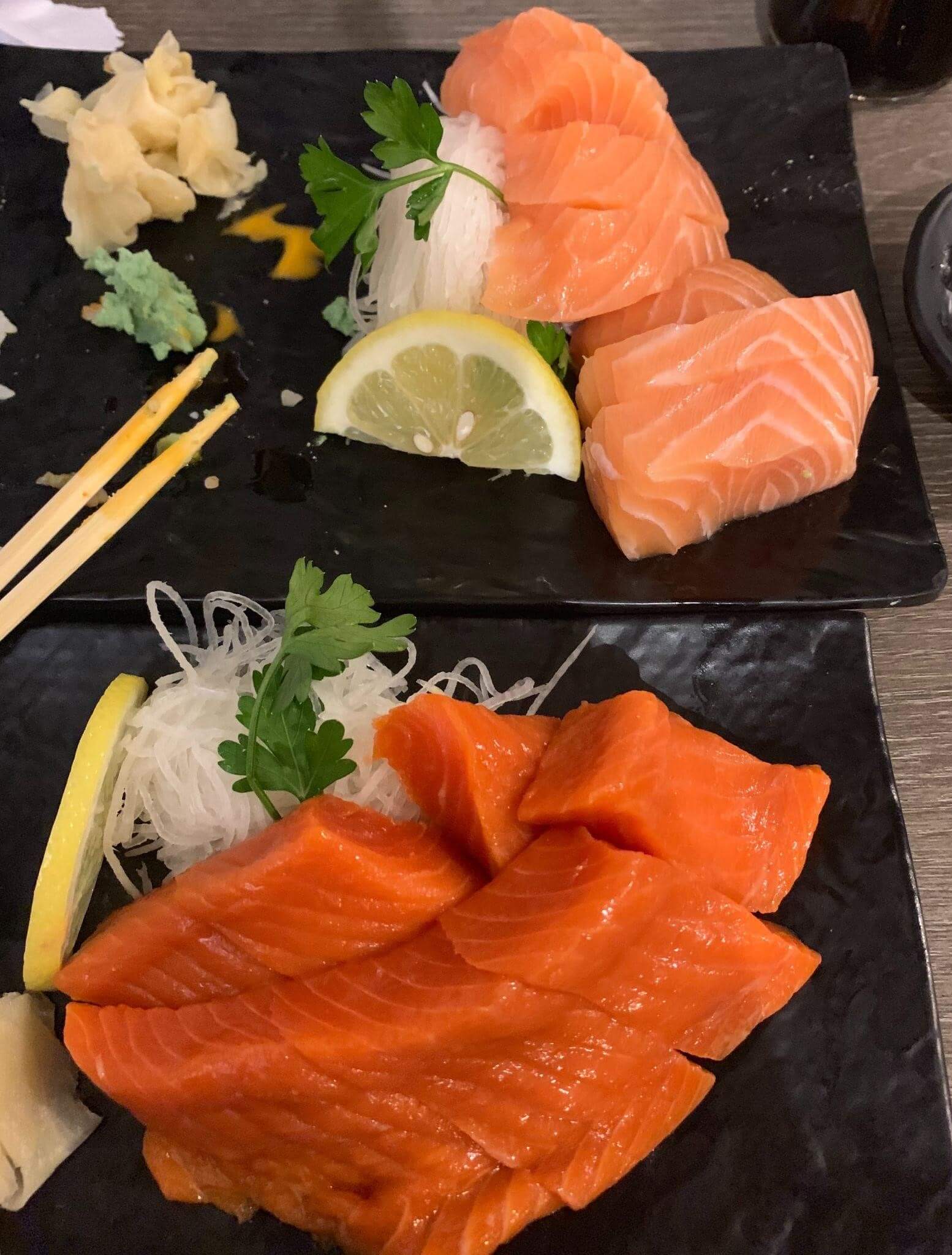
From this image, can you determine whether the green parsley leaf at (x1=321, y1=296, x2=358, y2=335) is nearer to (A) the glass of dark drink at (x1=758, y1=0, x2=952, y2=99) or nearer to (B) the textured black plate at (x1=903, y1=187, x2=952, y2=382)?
(B) the textured black plate at (x1=903, y1=187, x2=952, y2=382)

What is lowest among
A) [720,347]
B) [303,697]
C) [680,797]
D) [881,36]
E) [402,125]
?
[680,797]

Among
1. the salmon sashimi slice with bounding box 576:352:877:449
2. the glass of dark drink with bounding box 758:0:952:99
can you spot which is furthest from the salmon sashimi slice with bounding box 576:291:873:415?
the glass of dark drink with bounding box 758:0:952:99

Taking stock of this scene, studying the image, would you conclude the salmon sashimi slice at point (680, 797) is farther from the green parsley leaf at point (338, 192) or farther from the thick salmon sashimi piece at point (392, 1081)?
the green parsley leaf at point (338, 192)

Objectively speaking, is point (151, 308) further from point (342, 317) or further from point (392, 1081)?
point (392, 1081)

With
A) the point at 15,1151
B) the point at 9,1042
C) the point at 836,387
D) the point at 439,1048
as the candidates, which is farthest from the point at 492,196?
the point at 15,1151

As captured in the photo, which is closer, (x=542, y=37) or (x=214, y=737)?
(x=214, y=737)

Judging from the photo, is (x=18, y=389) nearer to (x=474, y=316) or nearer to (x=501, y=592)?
(x=474, y=316)

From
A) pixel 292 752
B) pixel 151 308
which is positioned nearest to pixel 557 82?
pixel 151 308
